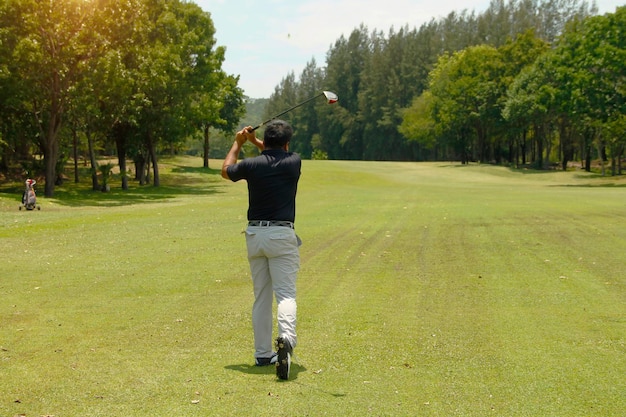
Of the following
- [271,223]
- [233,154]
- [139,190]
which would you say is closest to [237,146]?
[233,154]

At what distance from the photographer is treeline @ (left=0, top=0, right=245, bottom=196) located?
37.4 m

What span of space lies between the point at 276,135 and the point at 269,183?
1.70ft

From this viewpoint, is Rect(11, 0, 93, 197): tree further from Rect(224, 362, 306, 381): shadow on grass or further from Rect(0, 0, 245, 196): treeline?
Rect(224, 362, 306, 381): shadow on grass

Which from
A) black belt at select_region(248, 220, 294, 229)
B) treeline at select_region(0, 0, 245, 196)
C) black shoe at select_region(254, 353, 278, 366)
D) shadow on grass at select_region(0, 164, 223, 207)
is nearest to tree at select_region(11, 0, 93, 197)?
treeline at select_region(0, 0, 245, 196)

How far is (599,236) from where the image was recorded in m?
19.0

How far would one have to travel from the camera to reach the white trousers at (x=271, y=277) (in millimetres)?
7223

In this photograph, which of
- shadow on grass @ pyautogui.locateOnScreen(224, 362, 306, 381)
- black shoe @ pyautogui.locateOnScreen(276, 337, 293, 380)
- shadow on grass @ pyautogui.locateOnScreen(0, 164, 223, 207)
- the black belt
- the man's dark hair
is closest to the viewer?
black shoe @ pyautogui.locateOnScreen(276, 337, 293, 380)

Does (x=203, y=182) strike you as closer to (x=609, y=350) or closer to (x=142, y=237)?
(x=142, y=237)

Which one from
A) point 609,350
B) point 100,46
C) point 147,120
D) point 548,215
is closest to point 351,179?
point 147,120

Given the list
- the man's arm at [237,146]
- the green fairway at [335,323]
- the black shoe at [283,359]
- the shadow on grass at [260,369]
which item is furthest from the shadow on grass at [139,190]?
the black shoe at [283,359]

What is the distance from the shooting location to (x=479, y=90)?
92.1 metres

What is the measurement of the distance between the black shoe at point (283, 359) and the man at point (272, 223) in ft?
0.92

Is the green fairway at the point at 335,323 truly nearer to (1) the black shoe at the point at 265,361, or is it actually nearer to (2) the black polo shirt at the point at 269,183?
(1) the black shoe at the point at 265,361

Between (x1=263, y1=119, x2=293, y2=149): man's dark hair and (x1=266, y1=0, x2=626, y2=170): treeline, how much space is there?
52216 millimetres
